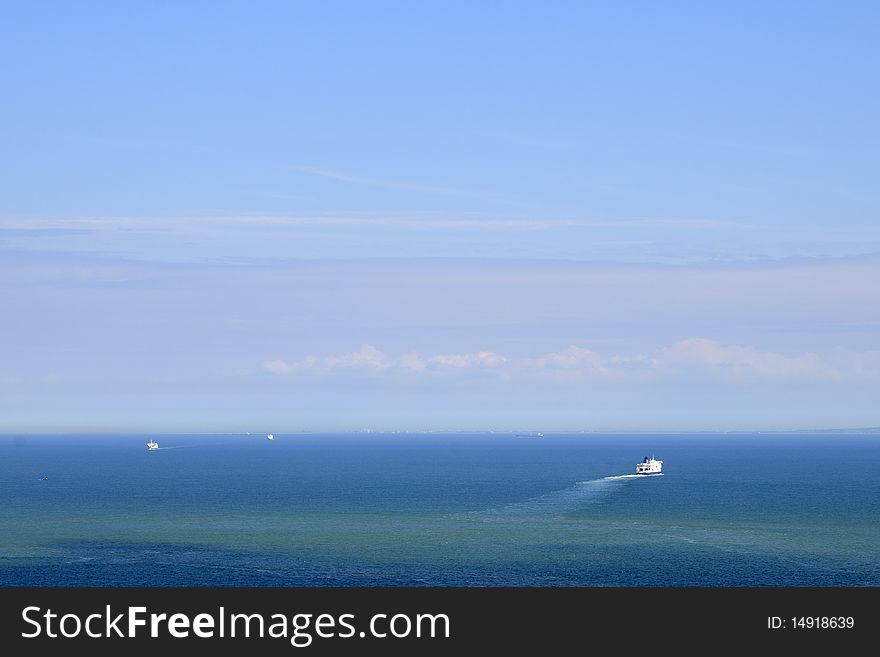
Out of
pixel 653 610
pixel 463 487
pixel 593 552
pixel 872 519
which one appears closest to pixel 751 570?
pixel 593 552

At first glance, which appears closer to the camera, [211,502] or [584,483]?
[211,502]

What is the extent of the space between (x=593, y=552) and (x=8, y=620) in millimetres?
74362

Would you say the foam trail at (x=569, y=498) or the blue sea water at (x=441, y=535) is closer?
the blue sea water at (x=441, y=535)

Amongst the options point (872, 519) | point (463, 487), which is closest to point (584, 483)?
point (463, 487)

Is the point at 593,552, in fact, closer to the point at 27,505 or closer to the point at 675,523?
the point at 675,523

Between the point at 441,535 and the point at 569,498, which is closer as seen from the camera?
the point at 441,535

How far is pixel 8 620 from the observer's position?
61.4 ft

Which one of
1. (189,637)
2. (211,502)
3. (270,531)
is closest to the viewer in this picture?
(189,637)

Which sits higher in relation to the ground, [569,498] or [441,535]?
[569,498]

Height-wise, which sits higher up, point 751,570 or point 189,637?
point 189,637

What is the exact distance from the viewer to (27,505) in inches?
5418

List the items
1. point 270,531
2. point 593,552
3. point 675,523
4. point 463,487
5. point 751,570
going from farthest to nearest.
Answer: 1. point 463,487
2. point 675,523
3. point 270,531
4. point 593,552
5. point 751,570

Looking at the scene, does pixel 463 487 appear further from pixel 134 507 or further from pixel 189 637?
pixel 189 637

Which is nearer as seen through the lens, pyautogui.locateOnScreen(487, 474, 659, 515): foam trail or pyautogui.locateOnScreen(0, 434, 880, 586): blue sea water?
pyautogui.locateOnScreen(0, 434, 880, 586): blue sea water
